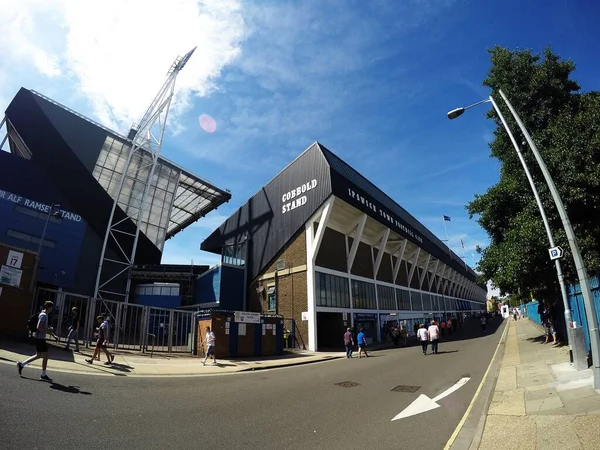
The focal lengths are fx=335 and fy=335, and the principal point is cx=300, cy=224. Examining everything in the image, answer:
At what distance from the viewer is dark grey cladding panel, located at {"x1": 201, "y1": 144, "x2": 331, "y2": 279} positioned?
2805 centimetres

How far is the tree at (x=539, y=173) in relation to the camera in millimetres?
13047

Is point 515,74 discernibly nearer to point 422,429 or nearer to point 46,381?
point 422,429

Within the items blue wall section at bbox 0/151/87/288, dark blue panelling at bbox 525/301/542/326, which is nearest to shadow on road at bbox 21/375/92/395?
blue wall section at bbox 0/151/87/288

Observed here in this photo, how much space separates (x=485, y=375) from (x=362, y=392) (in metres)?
4.85

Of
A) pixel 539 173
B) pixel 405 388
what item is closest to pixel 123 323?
pixel 405 388

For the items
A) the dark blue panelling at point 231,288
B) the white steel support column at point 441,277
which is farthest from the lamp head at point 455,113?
the white steel support column at point 441,277

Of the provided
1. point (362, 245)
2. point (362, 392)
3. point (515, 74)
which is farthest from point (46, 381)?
point (362, 245)

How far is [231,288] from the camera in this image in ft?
106

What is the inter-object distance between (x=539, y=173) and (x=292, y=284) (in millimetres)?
18815

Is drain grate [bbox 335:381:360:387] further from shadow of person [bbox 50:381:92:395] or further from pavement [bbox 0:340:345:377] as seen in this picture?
shadow of person [bbox 50:381:92:395]

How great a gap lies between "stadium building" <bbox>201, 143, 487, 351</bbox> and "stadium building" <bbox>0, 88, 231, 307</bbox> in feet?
30.4

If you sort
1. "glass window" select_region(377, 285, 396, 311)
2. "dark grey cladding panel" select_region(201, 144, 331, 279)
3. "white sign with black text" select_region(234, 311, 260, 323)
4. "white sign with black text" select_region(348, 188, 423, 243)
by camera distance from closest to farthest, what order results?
"white sign with black text" select_region(234, 311, 260, 323) < "dark grey cladding panel" select_region(201, 144, 331, 279) < "white sign with black text" select_region(348, 188, 423, 243) < "glass window" select_region(377, 285, 396, 311)

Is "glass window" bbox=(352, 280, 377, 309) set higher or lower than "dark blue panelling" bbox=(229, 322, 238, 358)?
higher

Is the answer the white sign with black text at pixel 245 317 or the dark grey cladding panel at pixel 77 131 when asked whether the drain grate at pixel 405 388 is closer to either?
the white sign with black text at pixel 245 317
